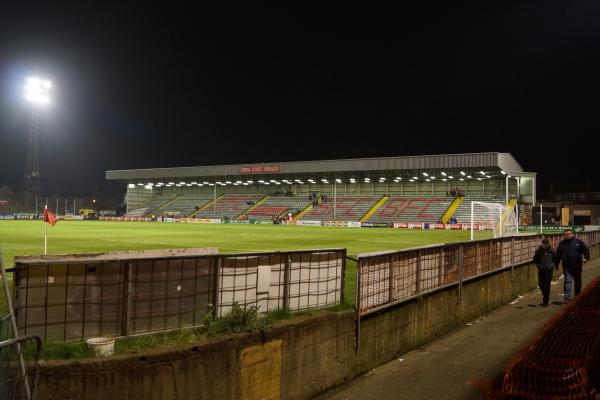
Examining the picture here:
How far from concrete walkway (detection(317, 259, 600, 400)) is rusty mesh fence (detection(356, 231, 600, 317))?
1.01 meters

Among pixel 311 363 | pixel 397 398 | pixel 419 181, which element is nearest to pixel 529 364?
pixel 397 398

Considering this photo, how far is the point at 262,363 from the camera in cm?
586

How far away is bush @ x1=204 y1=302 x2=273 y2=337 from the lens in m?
5.76

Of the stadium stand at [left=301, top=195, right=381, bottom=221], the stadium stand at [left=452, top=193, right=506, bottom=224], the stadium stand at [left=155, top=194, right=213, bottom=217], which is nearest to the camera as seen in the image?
the stadium stand at [left=452, top=193, right=506, bottom=224]

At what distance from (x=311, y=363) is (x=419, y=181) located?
73087 mm

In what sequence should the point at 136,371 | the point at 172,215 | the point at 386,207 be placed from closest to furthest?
1. the point at 136,371
2. the point at 386,207
3. the point at 172,215

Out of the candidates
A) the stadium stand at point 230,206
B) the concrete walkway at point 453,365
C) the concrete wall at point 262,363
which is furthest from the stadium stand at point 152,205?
the concrete wall at point 262,363

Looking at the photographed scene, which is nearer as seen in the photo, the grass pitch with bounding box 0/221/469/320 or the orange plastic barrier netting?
the orange plastic barrier netting

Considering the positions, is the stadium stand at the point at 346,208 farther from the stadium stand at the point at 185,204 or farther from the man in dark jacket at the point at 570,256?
the man in dark jacket at the point at 570,256

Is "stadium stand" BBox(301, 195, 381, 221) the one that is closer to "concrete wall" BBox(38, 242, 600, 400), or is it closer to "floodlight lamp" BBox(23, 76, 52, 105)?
"floodlight lamp" BBox(23, 76, 52, 105)

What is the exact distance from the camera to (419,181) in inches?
3039

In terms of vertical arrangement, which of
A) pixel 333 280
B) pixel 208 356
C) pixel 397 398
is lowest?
pixel 397 398

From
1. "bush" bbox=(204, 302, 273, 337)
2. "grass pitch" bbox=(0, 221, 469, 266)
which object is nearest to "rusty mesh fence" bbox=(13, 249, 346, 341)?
"bush" bbox=(204, 302, 273, 337)

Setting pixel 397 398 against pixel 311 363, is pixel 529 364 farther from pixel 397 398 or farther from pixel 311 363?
pixel 311 363
